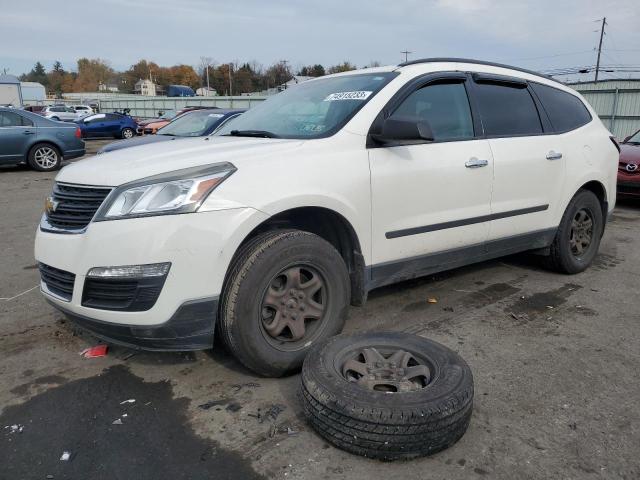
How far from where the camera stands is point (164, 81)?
363 feet

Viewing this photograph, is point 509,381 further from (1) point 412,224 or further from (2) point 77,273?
(2) point 77,273

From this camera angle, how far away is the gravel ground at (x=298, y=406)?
226cm

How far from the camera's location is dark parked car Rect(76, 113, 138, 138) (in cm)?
2480

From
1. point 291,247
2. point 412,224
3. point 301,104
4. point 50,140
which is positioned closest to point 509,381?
point 412,224

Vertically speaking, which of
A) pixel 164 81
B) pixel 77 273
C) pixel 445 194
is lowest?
pixel 77 273

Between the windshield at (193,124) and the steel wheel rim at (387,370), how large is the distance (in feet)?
22.9

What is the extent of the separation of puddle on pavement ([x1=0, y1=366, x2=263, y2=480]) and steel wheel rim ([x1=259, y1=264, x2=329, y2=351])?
609 millimetres

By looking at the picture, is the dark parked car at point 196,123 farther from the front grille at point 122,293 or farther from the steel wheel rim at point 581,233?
the front grille at point 122,293

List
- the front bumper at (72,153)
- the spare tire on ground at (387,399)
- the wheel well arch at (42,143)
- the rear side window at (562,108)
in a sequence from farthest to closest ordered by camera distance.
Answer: the front bumper at (72,153) → the wheel well arch at (42,143) → the rear side window at (562,108) → the spare tire on ground at (387,399)

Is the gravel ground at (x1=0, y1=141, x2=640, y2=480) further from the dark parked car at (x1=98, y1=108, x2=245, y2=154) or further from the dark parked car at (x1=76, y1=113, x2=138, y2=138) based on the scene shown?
the dark parked car at (x1=76, y1=113, x2=138, y2=138)

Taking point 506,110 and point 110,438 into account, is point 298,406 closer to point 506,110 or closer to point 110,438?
point 110,438

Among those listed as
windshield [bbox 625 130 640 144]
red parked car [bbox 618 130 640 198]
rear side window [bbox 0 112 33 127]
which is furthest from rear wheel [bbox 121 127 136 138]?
red parked car [bbox 618 130 640 198]

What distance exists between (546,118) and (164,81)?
4588 inches

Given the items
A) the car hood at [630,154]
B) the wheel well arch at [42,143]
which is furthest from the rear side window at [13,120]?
the car hood at [630,154]
